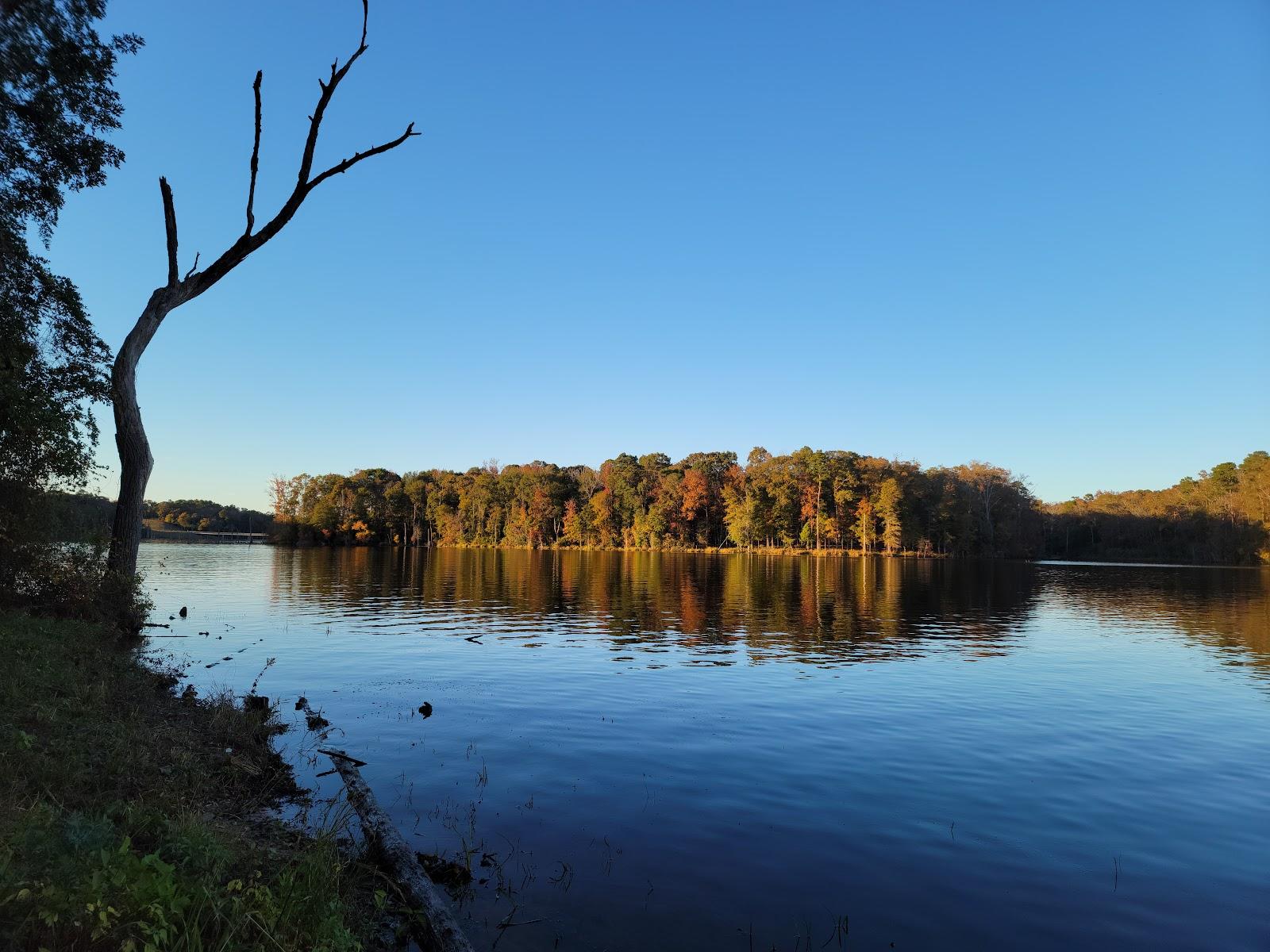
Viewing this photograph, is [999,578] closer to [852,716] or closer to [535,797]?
[852,716]

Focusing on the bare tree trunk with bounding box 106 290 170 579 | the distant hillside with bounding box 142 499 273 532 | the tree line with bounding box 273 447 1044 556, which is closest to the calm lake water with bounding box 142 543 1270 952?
the bare tree trunk with bounding box 106 290 170 579

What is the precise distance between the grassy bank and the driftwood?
31cm

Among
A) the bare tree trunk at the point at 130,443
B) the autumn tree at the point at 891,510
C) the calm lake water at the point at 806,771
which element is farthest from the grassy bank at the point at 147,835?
the autumn tree at the point at 891,510

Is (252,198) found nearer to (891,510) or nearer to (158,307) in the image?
(158,307)

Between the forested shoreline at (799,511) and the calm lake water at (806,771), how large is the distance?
92629mm

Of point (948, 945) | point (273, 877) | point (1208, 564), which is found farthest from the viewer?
point (1208, 564)

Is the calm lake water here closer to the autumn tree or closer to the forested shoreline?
the autumn tree

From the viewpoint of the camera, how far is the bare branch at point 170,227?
15367 millimetres

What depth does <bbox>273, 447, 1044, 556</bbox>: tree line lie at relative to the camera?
4875 inches

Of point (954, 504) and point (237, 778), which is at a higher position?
point (954, 504)

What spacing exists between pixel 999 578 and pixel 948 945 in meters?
73.2

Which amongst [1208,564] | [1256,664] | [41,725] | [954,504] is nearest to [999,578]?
[1256,664]

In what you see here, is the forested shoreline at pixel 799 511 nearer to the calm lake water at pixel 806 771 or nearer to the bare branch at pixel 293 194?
the calm lake water at pixel 806 771

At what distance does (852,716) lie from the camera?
16.2 metres
